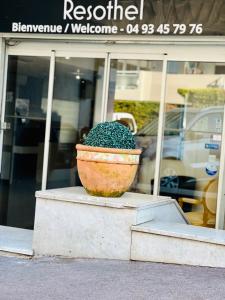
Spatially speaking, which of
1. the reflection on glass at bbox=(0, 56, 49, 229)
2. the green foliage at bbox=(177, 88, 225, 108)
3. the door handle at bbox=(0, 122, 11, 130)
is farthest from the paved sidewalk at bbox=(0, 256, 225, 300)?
the green foliage at bbox=(177, 88, 225, 108)

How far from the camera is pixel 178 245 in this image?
20.3 ft

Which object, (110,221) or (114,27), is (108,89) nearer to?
(114,27)

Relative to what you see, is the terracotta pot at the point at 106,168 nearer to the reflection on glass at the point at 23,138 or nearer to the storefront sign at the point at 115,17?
the storefront sign at the point at 115,17

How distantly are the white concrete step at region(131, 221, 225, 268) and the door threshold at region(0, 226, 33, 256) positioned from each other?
1408 mm

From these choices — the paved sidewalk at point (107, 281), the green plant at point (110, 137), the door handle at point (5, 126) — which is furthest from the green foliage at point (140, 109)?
the paved sidewalk at point (107, 281)

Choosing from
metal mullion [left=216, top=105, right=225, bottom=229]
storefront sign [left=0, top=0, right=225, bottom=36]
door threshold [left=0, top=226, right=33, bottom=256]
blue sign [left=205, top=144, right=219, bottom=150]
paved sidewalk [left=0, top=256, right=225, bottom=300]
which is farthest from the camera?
blue sign [left=205, top=144, right=219, bottom=150]

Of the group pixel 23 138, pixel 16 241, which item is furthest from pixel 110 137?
pixel 23 138

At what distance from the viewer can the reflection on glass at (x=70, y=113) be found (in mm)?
8953

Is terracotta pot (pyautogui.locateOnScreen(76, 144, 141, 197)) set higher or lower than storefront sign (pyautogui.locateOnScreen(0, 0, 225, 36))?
lower

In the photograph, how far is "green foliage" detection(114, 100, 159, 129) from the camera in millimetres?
8815

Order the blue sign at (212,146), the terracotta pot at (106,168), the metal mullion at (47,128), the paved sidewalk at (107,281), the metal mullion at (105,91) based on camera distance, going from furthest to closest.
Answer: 1. the metal mullion at (47,128)
2. the metal mullion at (105,91)
3. the blue sign at (212,146)
4. the terracotta pot at (106,168)
5. the paved sidewalk at (107,281)

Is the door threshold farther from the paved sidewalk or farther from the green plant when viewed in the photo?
the green plant

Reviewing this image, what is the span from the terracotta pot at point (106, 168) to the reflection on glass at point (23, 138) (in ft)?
8.11

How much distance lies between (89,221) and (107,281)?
3.38ft
